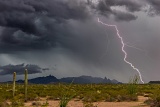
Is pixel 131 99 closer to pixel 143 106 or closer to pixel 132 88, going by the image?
pixel 132 88

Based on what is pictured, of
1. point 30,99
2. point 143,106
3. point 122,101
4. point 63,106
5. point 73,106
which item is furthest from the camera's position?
point 30,99

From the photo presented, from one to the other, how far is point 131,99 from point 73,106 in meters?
6.48

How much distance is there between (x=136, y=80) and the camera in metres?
29.8

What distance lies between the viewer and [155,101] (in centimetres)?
2061

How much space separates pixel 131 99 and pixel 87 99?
3.69 metres

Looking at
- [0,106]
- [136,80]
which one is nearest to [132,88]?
[136,80]

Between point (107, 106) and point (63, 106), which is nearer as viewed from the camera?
point (63, 106)

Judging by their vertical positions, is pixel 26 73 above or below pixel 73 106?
above

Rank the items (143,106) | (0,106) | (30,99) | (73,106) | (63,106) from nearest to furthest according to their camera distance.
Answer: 1. (63,106)
2. (0,106)
3. (143,106)
4. (73,106)
5. (30,99)

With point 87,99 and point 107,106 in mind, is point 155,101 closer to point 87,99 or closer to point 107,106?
point 107,106

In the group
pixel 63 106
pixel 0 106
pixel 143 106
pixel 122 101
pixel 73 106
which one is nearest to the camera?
pixel 63 106

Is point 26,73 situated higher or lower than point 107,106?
higher

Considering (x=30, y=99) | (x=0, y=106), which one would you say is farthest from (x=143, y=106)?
(x=30, y=99)

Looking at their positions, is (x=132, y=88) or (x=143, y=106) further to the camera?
(x=132, y=88)
